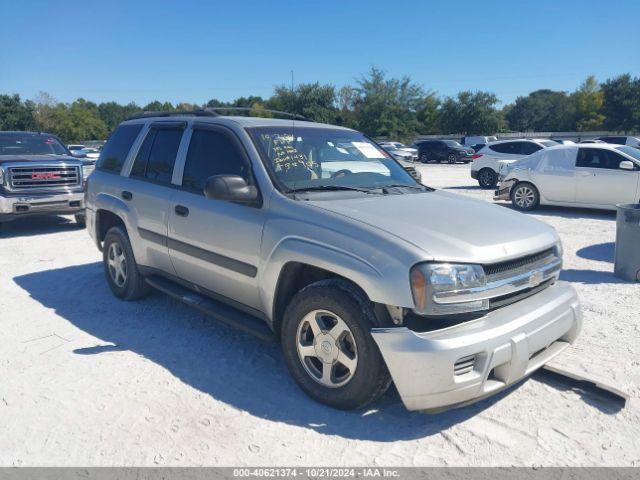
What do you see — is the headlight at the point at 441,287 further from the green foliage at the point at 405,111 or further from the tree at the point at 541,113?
the tree at the point at 541,113

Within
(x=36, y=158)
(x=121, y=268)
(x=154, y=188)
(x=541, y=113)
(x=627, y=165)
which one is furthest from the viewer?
(x=541, y=113)

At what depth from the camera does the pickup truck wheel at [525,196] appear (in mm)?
12172

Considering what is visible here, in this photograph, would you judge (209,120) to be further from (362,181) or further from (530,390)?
(530,390)

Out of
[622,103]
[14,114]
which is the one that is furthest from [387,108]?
[14,114]

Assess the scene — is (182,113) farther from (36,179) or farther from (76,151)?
(76,151)

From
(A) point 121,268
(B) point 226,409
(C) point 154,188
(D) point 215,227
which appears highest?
(C) point 154,188

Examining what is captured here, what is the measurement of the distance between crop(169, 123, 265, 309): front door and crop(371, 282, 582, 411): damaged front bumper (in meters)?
1.25

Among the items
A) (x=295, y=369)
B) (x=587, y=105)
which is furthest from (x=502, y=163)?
(x=587, y=105)

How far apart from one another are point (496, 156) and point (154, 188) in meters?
14.8

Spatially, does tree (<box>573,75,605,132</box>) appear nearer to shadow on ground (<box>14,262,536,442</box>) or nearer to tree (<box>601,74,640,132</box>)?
tree (<box>601,74,640,132</box>)

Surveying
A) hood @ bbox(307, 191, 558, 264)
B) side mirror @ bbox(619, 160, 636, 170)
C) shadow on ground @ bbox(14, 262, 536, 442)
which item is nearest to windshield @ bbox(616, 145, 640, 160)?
side mirror @ bbox(619, 160, 636, 170)

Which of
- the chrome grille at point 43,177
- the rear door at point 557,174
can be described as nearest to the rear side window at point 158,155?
the chrome grille at point 43,177

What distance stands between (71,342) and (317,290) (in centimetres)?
250

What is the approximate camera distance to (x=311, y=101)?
5959 cm
